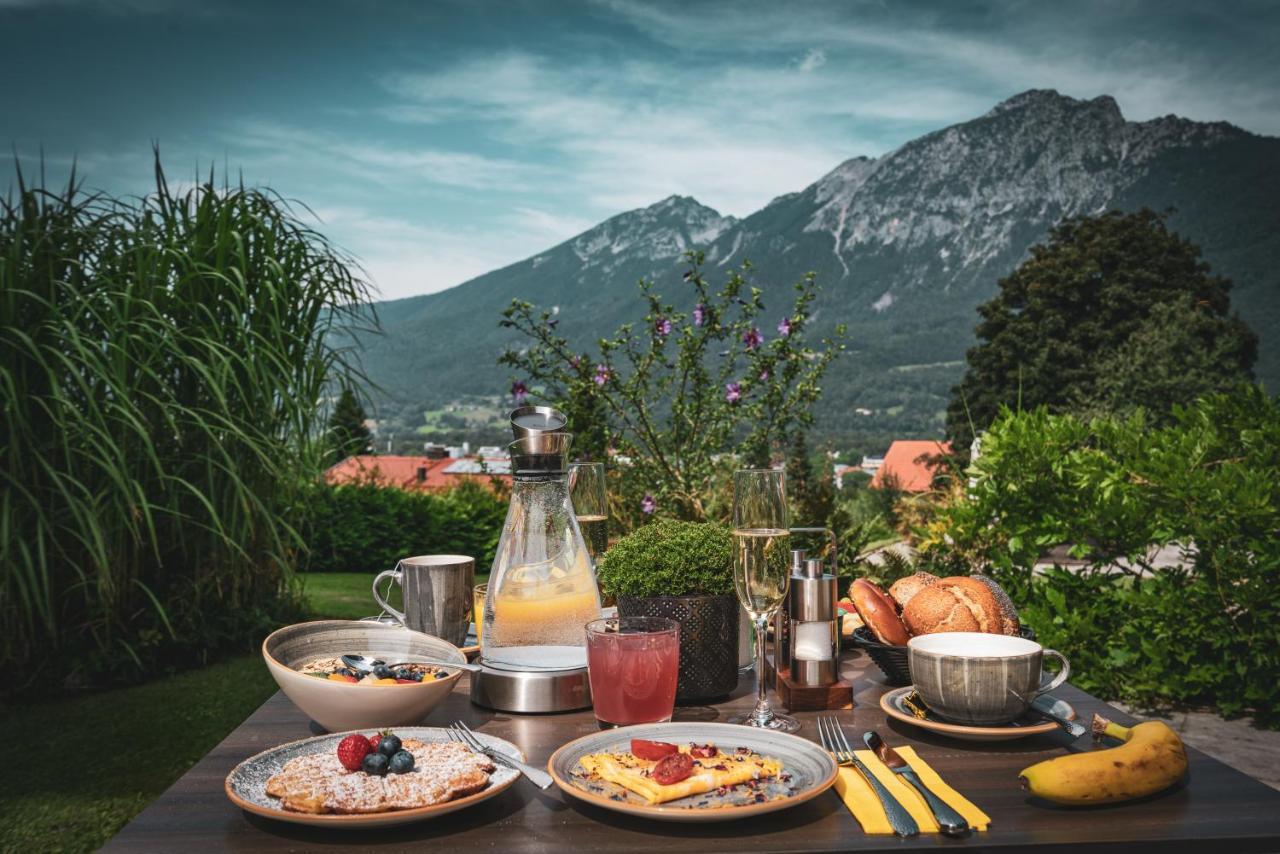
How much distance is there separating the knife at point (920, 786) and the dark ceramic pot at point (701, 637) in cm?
26

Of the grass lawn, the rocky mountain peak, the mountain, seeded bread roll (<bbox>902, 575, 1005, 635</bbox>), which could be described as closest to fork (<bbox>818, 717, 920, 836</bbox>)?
seeded bread roll (<bbox>902, 575, 1005, 635</bbox>)

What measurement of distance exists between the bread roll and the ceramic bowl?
69cm

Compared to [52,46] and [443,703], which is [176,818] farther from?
[52,46]

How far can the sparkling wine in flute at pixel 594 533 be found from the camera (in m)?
1.88

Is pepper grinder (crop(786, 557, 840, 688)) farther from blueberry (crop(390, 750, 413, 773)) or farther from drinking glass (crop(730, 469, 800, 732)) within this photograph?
blueberry (crop(390, 750, 413, 773))

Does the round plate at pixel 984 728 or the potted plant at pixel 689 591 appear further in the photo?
the potted plant at pixel 689 591

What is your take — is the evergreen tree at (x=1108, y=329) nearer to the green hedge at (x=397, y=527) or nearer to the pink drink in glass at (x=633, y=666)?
the green hedge at (x=397, y=527)

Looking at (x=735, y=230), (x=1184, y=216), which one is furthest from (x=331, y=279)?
(x=735, y=230)

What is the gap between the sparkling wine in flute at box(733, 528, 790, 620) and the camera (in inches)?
55.4

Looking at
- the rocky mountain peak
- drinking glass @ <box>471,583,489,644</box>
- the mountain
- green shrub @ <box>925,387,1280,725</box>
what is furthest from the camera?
the rocky mountain peak

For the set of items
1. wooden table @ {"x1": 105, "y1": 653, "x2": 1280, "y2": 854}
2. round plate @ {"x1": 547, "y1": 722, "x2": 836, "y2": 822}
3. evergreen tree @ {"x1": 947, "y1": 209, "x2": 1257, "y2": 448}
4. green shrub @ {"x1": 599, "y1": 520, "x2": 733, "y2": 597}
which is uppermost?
evergreen tree @ {"x1": 947, "y1": 209, "x2": 1257, "y2": 448}

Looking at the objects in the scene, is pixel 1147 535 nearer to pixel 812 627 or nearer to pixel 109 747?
pixel 812 627

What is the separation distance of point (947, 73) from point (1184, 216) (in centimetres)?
4655

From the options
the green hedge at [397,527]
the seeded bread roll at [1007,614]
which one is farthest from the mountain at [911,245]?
the seeded bread roll at [1007,614]
